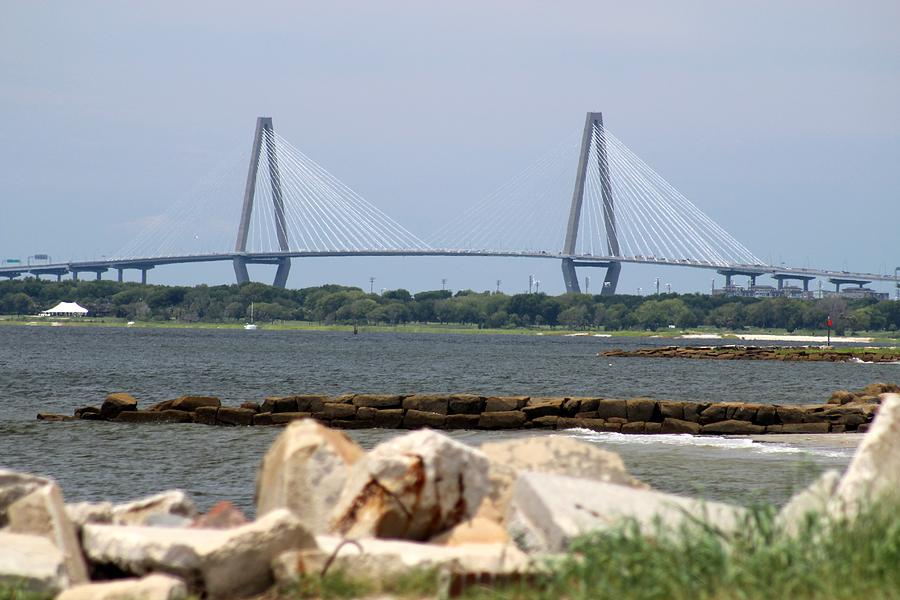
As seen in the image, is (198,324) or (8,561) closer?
(8,561)

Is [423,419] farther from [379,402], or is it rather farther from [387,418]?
[379,402]

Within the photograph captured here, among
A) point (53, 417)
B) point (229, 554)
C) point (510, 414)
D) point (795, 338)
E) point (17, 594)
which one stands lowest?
point (795, 338)

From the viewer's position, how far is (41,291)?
14125 cm

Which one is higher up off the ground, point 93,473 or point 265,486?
point 265,486

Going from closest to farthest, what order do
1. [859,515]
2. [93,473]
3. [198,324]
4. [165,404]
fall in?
1. [859,515]
2. [93,473]
3. [165,404]
4. [198,324]

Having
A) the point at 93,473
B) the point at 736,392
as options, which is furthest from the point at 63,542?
the point at 736,392

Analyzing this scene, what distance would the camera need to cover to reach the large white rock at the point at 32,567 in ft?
16.0

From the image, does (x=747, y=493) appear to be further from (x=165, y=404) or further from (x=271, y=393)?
(x=271, y=393)

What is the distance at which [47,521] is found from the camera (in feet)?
17.9

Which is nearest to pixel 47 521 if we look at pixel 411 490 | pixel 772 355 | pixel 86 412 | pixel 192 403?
pixel 411 490

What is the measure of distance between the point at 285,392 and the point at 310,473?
76.0 ft

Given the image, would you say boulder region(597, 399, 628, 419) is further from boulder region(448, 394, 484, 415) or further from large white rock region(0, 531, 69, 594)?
large white rock region(0, 531, 69, 594)

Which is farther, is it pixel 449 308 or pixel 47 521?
pixel 449 308

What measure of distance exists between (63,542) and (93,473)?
756 centimetres
